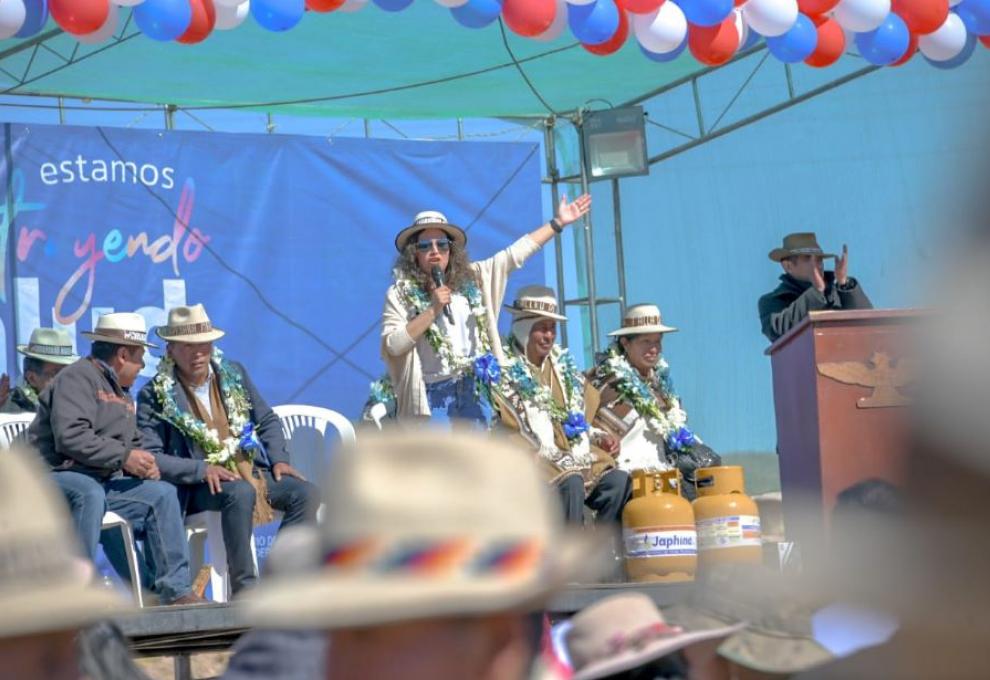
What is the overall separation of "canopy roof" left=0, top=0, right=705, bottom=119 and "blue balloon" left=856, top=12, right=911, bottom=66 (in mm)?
1246

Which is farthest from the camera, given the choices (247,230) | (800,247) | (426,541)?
(247,230)

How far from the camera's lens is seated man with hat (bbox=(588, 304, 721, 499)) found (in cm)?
748

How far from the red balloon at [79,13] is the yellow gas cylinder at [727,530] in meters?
3.00

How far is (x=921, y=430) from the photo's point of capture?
84cm

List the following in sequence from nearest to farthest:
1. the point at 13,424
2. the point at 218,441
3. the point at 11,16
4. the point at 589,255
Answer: the point at 11,16 → the point at 218,441 → the point at 13,424 → the point at 589,255

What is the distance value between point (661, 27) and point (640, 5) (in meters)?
0.15

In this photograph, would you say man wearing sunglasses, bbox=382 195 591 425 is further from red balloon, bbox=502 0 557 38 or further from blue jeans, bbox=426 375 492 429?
red balloon, bbox=502 0 557 38

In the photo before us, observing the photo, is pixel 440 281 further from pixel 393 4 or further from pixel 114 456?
pixel 114 456

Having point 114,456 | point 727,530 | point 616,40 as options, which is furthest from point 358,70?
point 727,530

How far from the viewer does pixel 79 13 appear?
6.35 m

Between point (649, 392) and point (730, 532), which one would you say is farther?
point (649, 392)

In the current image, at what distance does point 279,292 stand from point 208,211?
58cm

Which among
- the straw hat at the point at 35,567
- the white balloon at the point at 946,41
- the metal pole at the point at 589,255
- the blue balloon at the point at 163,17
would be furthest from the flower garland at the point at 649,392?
the straw hat at the point at 35,567

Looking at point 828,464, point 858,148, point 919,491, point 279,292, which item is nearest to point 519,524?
point 919,491
